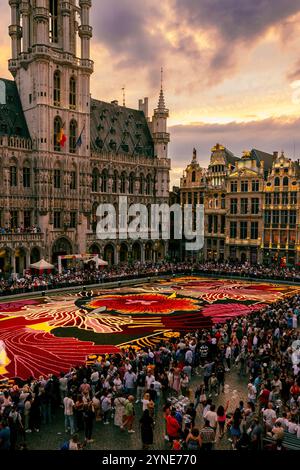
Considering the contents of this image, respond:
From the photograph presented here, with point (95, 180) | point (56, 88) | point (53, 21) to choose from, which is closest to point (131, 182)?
point (95, 180)

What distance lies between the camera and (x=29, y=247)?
5938 centimetres

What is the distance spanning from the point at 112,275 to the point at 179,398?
4030 centimetres

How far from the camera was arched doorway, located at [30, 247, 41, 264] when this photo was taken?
60781 millimetres

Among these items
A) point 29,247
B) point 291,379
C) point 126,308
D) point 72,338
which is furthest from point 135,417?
point 29,247

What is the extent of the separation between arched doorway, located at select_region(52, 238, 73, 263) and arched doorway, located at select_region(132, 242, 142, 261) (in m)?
14.2

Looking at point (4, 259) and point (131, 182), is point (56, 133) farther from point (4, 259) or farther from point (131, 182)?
point (4, 259)

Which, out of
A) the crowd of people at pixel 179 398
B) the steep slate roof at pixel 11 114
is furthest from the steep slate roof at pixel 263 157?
the crowd of people at pixel 179 398

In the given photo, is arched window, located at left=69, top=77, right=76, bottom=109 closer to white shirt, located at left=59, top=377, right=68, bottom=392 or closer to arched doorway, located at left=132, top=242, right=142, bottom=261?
arched doorway, located at left=132, top=242, right=142, bottom=261

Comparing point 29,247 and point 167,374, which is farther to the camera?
point 29,247

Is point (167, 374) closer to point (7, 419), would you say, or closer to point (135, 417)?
point (135, 417)

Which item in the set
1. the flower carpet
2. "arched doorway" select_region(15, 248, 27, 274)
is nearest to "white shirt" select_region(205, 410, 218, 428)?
the flower carpet

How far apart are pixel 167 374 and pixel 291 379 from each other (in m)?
5.60

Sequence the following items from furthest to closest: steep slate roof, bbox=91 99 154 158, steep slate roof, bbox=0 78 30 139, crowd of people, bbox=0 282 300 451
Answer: steep slate roof, bbox=91 99 154 158
steep slate roof, bbox=0 78 30 139
crowd of people, bbox=0 282 300 451

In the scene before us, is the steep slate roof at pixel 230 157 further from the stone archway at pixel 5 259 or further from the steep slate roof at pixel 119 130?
the stone archway at pixel 5 259
